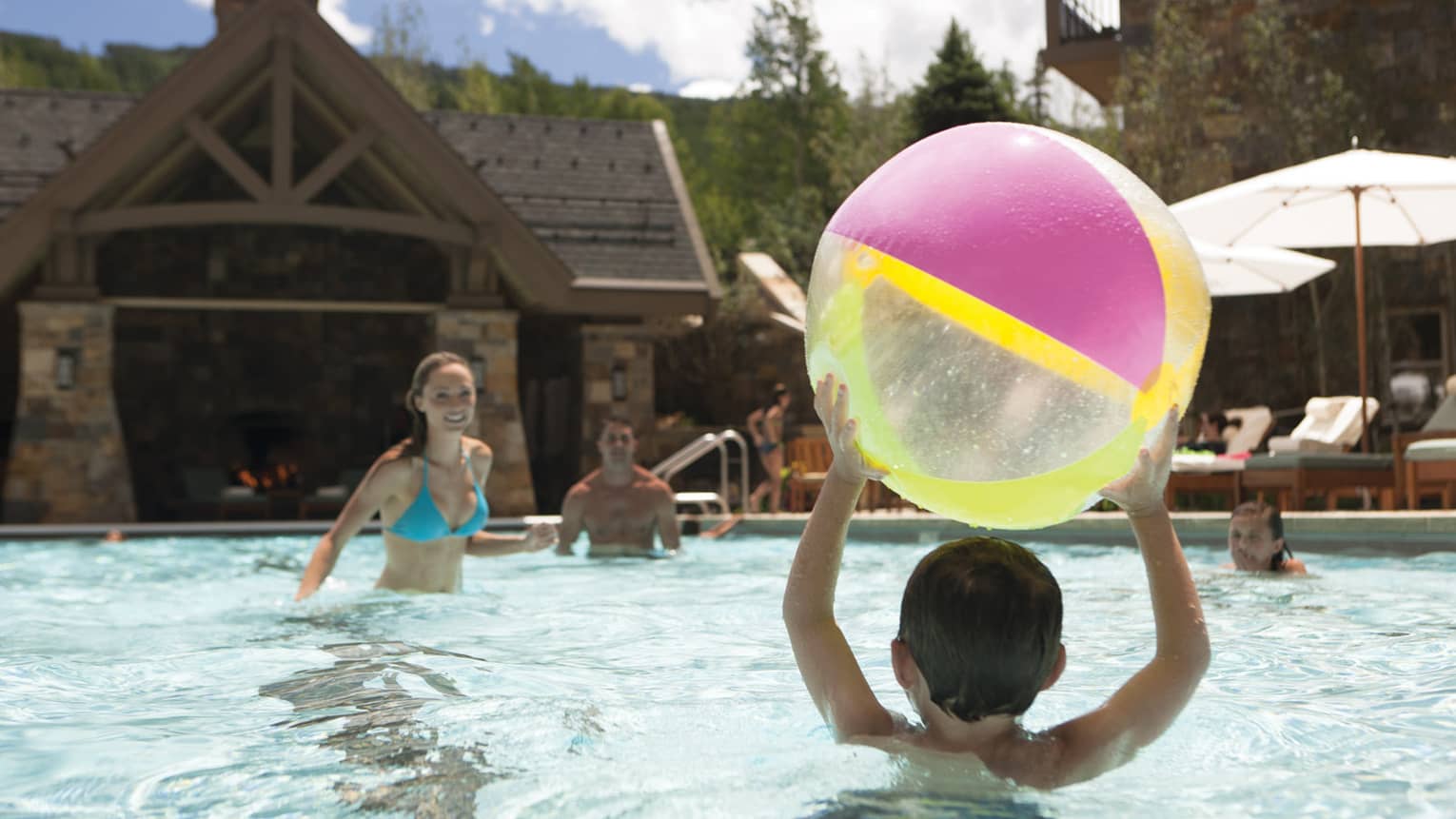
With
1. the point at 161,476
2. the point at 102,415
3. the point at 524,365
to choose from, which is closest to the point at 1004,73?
the point at 524,365

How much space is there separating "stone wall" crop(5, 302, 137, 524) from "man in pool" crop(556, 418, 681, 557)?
689 cm

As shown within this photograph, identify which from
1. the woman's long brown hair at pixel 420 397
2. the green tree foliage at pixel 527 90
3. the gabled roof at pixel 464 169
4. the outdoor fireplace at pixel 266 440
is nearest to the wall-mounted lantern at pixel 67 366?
the gabled roof at pixel 464 169

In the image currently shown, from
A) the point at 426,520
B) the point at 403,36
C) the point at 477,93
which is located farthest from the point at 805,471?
the point at 403,36

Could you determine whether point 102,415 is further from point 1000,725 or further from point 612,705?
point 1000,725

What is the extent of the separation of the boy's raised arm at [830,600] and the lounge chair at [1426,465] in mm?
8250

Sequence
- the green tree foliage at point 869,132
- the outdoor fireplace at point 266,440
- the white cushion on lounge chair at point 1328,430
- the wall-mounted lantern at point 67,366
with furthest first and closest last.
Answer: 1. the green tree foliage at point 869,132
2. the outdoor fireplace at point 266,440
3. the wall-mounted lantern at point 67,366
4. the white cushion on lounge chair at point 1328,430

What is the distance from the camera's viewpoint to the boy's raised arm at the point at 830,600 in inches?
91.7

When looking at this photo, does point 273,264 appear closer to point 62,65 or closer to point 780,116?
point 780,116

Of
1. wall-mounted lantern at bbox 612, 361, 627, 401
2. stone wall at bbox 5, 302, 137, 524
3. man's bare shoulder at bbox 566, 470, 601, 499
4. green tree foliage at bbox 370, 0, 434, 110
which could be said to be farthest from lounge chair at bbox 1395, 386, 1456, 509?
green tree foliage at bbox 370, 0, 434, 110

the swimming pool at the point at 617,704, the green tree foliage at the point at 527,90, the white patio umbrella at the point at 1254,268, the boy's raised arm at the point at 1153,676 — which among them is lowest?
the swimming pool at the point at 617,704

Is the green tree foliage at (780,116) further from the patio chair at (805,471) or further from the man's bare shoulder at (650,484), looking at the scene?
the man's bare shoulder at (650,484)

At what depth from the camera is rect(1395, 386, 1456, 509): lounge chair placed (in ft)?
30.7

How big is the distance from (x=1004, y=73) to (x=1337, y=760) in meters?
43.5

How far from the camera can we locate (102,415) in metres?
13.9
